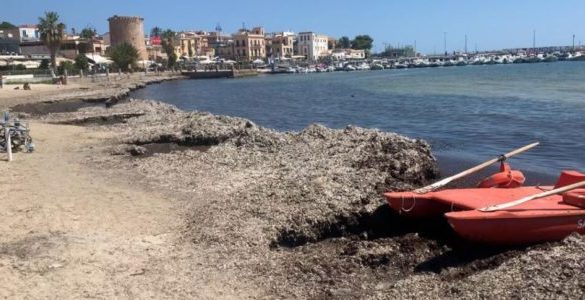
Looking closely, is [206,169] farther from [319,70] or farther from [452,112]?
[319,70]

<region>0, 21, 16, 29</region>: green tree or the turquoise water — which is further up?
<region>0, 21, 16, 29</region>: green tree

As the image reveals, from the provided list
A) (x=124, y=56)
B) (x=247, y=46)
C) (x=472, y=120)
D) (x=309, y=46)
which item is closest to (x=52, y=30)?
(x=124, y=56)

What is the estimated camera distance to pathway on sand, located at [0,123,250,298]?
6645 mm

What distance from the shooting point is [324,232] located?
873 cm

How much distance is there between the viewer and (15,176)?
40.7 ft

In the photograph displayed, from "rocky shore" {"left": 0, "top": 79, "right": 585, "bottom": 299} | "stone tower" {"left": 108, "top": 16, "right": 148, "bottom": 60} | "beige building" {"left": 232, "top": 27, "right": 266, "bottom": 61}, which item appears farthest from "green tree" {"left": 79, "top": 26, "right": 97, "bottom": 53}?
→ "rocky shore" {"left": 0, "top": 79, "right": 585, "bottom": 299}

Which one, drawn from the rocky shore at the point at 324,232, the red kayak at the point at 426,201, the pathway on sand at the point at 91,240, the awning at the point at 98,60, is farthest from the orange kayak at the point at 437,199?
the awning at the point at 98,60

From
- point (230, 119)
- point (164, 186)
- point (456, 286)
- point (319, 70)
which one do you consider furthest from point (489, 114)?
point (319, 70)

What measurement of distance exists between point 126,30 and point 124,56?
2664 cm

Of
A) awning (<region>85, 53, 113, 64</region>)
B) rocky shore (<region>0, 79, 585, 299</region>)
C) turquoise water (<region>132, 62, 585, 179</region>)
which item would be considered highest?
awning (<region>85, 53, 113, 64</region>)

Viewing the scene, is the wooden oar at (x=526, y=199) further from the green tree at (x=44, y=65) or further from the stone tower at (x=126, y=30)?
the stone tower at (x=126, y=30)

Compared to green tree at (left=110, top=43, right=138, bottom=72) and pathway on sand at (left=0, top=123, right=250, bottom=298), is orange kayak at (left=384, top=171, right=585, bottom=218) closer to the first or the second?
pathway on sand at (left=0, top=123, right=250, bottom=298)

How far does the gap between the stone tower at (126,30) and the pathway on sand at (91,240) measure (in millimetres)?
117109

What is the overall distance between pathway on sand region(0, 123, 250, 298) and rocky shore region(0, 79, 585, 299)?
6.3 inches
